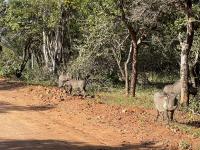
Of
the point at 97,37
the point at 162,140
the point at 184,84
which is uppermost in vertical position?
the point at 97,37

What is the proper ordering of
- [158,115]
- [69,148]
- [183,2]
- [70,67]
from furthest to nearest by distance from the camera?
[70,67] → [183,2] → [158,115] → [69,148]

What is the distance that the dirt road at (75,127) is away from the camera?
12766mm

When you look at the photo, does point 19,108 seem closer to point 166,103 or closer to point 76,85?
point 76,85

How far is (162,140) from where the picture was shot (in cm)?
1348

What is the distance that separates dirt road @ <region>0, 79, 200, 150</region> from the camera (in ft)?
41.9

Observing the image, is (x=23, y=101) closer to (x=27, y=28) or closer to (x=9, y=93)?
(x=9, y=93)

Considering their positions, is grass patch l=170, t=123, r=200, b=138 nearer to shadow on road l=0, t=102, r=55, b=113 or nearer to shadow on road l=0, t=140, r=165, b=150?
shadow on road l=0, t=140, r=165, b=150

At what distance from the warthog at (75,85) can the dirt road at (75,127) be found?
4.81ft

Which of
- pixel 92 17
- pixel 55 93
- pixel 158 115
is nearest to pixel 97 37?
pixel 92 17

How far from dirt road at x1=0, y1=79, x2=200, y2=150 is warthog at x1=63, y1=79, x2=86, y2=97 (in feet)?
4.81

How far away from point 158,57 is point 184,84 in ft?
58.9

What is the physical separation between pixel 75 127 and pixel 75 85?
6.95 metres

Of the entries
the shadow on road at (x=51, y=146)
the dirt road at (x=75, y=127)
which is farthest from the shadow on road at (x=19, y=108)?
the shadow on road at (x=51, y=146)

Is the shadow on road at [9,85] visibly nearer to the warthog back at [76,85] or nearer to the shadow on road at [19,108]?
the warthog back at [76,85]
